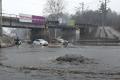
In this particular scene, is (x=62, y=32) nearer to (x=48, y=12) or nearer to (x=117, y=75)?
(x=48, y=12)

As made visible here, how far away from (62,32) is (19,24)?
2640cm

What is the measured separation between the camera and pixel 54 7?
121 m

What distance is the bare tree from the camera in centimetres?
11962

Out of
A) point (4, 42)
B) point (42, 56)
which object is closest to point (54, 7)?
point (4, 42)

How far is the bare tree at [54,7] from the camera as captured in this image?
392ft

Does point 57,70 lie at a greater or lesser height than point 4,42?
greater

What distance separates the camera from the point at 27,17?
9006 cm

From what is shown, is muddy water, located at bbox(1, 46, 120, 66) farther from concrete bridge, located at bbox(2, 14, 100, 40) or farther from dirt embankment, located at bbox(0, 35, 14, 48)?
concrete bridge, located at bbox(2, 14, 100, 40)

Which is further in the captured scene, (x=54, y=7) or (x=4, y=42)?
(x=54, y=7)

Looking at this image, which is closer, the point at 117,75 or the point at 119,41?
the point at 117,75

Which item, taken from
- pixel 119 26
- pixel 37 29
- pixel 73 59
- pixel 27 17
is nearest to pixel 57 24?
pixel 37 29

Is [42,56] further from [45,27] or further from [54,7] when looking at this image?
[54,7]

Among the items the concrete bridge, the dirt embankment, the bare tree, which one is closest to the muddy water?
the dirt embankment

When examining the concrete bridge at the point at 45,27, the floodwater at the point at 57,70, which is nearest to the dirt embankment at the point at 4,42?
the concrete bridge at the point at 45,27
